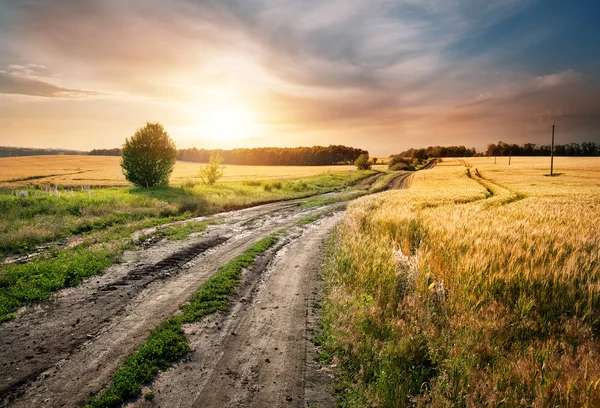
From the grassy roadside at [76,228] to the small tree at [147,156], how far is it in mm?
7275

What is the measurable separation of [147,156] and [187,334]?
3566 centimetres

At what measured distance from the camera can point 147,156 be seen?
37969 mm

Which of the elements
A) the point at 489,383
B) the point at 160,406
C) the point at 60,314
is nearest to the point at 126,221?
the point at 60,314

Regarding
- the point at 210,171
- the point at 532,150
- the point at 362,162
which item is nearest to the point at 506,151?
the point at 532,150

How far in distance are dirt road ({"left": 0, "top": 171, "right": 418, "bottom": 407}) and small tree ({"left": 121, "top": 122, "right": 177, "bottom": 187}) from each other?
28.4 metres

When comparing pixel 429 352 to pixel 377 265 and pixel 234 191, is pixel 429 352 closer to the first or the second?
pixel 377 265

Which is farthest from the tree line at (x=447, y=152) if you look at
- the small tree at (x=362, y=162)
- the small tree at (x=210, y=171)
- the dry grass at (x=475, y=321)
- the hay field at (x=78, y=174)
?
the dry grass at (x=475, y=321)

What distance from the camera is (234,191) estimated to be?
3716 centimetres

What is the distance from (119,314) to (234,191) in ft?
96.4

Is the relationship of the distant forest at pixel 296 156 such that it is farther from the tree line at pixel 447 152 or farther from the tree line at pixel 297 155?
the tree line at pixel 447 152

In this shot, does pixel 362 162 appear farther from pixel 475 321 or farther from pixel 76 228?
pixel 475 321

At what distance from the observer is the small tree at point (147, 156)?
123 ft

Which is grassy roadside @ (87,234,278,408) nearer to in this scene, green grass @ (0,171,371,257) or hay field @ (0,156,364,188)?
green grass @ (0,171,371,257)

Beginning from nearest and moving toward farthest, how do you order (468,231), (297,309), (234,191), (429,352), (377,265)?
1. (429,352)
2. (297,309)
3. (377,265)
4. (468,231)
5. (234,191)
